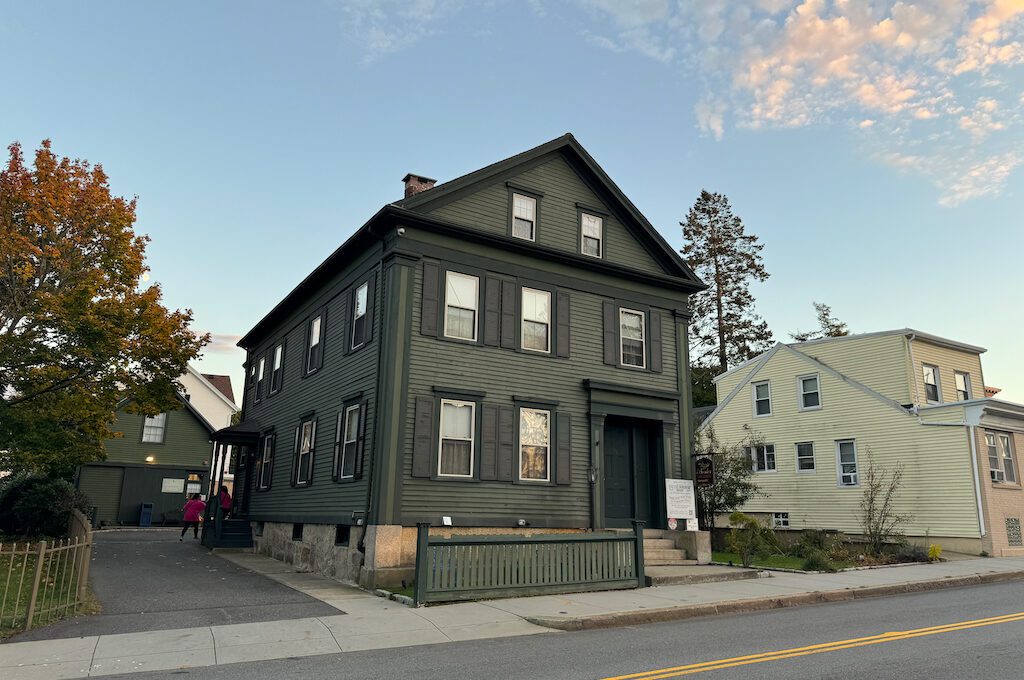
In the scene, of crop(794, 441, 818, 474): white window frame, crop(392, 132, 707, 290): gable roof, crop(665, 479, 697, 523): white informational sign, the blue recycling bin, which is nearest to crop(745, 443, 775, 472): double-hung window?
crop(794, 441, 818, 474): white window frame

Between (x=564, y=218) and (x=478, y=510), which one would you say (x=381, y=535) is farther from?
Answer: (x=564, y=218)

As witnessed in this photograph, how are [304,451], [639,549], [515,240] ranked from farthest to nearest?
1. [304,451]
2. [515,240]
3. [639,549]

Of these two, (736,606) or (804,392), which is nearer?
(736,606)

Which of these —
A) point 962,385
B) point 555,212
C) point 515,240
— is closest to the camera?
point 515,240

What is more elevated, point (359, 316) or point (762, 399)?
point (762, 399)

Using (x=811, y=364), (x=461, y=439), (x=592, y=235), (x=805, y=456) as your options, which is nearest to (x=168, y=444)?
(x=461, y=439)

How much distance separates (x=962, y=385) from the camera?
2775cm

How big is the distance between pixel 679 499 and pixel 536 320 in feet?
18.9

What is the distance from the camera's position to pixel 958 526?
22.9 metres

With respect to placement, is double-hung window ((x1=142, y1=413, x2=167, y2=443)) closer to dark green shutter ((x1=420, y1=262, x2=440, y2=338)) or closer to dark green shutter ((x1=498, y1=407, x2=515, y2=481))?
dark green shutter ((x1=420, y1=262, x2=440, y2=338))

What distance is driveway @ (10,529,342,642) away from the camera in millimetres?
10180

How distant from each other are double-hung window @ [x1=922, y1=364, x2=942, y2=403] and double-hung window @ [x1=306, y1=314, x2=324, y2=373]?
2136 centimetres

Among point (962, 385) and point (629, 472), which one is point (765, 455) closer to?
point (962, 385)

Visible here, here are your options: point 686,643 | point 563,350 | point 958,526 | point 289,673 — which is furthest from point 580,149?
point 958,526
